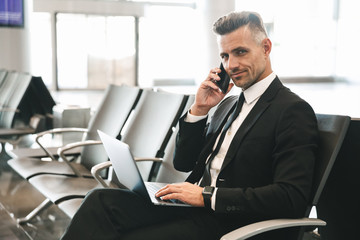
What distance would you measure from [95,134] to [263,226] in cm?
221

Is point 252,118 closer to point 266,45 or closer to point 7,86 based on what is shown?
point 266,45

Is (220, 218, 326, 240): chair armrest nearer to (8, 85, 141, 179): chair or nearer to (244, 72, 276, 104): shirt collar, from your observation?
(244, 72, 276, 104): shirt collar

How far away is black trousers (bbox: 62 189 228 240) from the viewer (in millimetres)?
1667

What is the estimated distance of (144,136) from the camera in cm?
291

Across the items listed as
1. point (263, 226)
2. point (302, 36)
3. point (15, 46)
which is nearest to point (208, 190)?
point (263, 226)

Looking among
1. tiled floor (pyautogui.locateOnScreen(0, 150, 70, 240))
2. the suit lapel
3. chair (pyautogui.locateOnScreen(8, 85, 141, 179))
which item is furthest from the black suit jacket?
tiled floor (pyautogui.locateOnScreen(0, 150, 70, 240))

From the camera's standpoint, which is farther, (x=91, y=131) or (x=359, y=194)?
(x=91, y=131)

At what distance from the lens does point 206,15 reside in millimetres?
14008

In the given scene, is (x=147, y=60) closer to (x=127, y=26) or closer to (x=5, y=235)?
(x=127, y=26)

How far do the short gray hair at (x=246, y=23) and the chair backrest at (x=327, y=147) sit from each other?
0.39 meters

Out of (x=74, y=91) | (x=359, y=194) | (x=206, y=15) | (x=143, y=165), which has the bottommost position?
(x=74, y=91)

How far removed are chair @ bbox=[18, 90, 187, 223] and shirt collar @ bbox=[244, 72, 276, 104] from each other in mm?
920

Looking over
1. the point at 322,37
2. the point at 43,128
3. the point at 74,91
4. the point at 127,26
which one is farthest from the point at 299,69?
the point at 43,128

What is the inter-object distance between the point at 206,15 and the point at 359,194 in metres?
12.7
